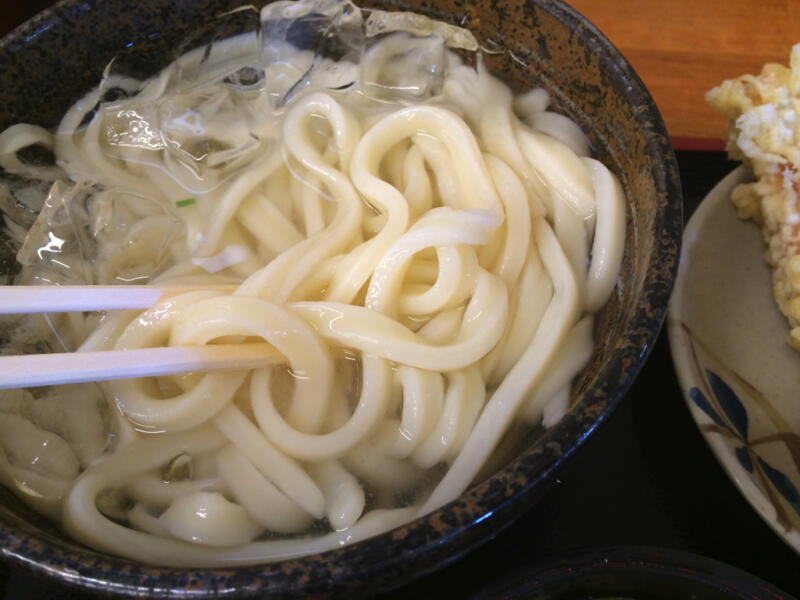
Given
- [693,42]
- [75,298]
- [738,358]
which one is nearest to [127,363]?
[75,298]

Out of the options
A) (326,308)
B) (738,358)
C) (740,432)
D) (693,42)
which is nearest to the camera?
(326,308)

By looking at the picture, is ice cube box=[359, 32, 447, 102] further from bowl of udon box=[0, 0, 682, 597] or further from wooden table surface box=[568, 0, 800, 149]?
wooden table surface box=[568, 0, 800, 149]

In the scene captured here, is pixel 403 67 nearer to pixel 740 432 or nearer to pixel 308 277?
pixel 308 277

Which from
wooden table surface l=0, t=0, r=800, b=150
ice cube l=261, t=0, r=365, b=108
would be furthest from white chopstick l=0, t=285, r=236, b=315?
wooden table surface l=0, t=0, r=800, b=150

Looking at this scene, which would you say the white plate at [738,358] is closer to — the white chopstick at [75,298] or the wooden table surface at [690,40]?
the wooden table surface at [690,40]

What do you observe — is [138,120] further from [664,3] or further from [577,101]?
[664,3]
